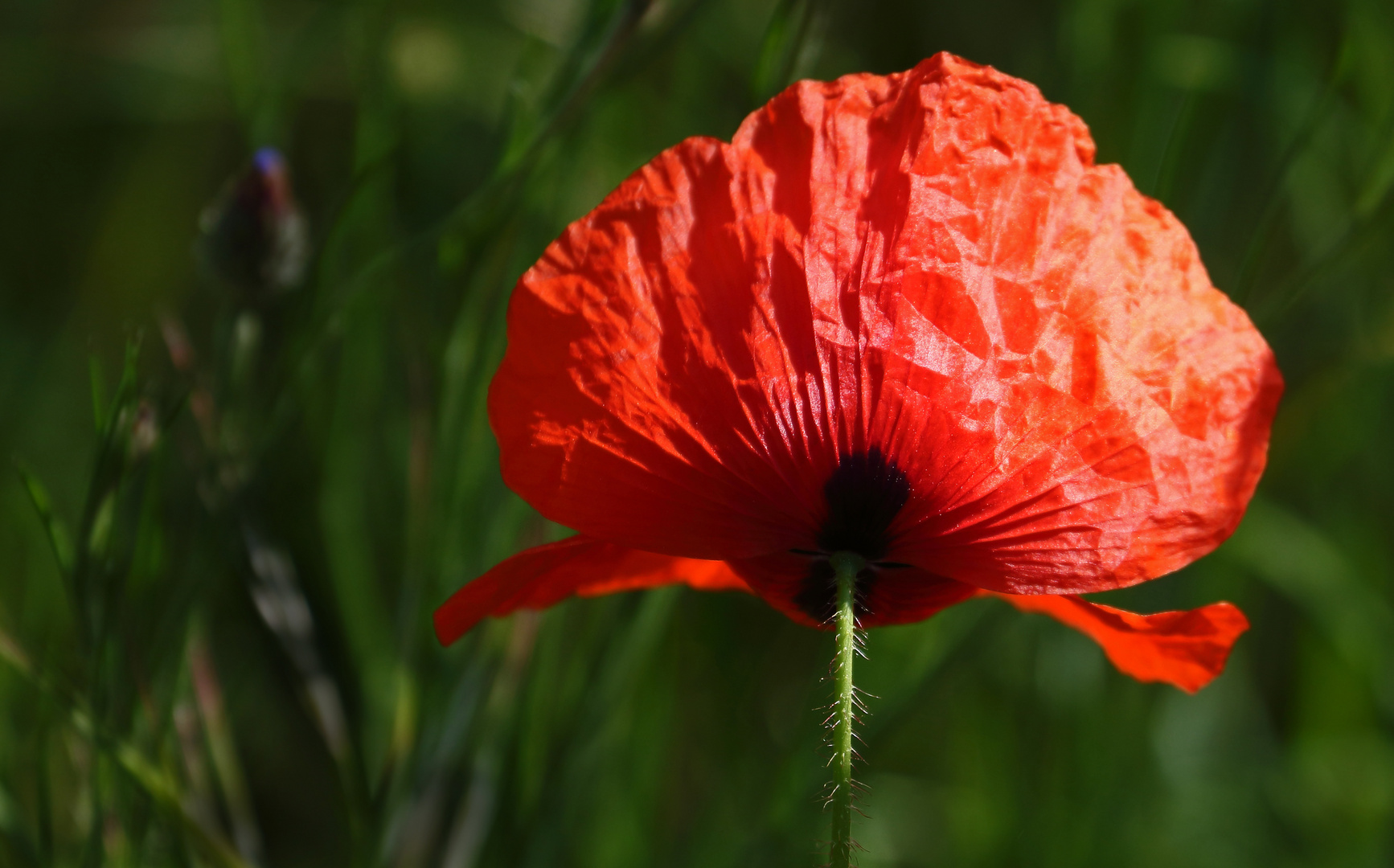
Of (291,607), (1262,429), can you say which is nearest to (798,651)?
(291,607)

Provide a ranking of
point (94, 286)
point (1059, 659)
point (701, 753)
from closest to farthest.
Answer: point (1059, 659) < point (701, 753) < point (94, 286)

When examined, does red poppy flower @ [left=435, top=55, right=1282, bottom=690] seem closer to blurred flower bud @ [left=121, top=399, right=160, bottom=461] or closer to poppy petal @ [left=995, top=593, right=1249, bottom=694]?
poppy petal @ [left=995, top=593, right=1249, bottom=694]

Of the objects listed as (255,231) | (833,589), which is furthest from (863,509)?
(255,231)

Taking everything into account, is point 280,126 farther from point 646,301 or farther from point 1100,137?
point 1100,137

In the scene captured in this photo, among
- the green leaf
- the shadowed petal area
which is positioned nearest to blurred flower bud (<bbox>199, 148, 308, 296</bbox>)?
the green leaf

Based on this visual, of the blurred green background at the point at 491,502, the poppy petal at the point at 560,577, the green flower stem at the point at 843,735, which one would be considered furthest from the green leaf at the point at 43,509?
the green flower stem at the point at 843,735
